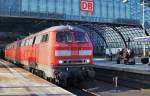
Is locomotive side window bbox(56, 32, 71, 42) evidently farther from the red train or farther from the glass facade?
the glass facade

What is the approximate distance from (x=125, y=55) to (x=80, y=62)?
63.9ft

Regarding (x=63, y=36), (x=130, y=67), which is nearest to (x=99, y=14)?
(x=130, y=67)

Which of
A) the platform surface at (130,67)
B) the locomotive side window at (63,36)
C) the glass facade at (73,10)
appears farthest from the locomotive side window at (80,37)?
the glass facade at (73,10)

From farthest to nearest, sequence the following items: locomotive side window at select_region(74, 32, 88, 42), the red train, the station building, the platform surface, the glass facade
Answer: the glass facade
the station building
the platform surface
locomotive side window at select_region(74, 32, 88, 42)
the red train

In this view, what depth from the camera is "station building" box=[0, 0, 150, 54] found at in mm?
67562

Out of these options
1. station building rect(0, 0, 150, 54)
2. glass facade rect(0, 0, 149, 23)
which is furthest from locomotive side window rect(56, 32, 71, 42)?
glass facade rect(0, 0, 149, 23)

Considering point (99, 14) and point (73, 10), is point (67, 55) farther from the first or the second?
point (99, 14)

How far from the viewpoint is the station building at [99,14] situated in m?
67.6

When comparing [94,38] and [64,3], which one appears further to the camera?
[94,38]

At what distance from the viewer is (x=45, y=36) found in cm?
2038

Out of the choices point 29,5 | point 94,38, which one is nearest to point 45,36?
point 29,5

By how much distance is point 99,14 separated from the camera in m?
76.8

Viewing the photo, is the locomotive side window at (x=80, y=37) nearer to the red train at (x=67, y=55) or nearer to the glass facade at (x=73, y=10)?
the red train at (x=67, y=55)

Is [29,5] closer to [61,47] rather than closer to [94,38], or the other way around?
[94,38]
